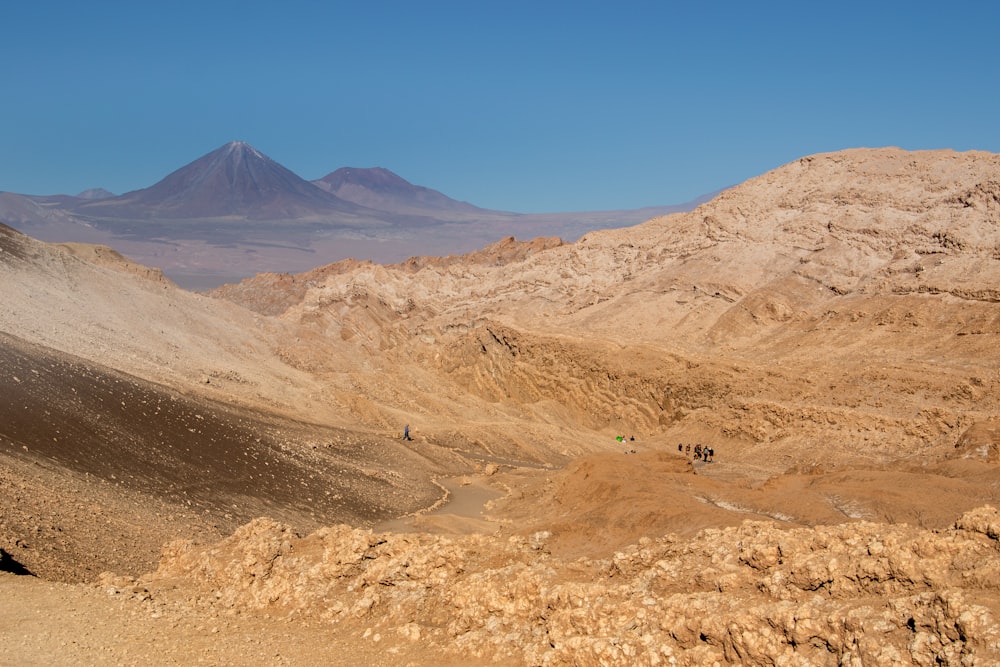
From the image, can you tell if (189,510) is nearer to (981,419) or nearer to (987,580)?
(987,580)

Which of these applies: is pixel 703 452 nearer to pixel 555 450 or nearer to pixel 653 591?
pixel 555 450

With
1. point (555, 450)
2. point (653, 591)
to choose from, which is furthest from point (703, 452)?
point (653, 591)

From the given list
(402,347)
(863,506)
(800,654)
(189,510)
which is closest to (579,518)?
(863,506)

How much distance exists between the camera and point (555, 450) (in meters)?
33.8

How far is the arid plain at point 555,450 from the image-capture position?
849 centimetres

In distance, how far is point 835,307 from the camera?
41.8 m

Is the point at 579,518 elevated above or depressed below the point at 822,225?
below

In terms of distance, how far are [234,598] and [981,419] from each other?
23.9m

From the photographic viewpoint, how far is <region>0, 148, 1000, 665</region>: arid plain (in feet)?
27.9

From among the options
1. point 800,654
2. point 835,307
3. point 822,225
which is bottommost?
point 800,654

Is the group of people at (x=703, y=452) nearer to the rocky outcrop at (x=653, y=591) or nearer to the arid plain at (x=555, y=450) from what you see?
the arid plain at (x=555, y=450)

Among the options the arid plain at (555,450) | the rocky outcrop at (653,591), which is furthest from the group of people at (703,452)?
the rocky outcrop at (653,591)

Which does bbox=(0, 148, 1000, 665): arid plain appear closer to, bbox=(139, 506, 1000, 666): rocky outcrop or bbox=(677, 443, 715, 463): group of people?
bbox=(139, 506, 1000, 666): rocky outcrop

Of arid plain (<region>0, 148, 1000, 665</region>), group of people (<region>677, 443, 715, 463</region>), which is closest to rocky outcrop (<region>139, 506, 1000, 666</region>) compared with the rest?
arid plain (<region>0, 148, 1000, 665</region>)
